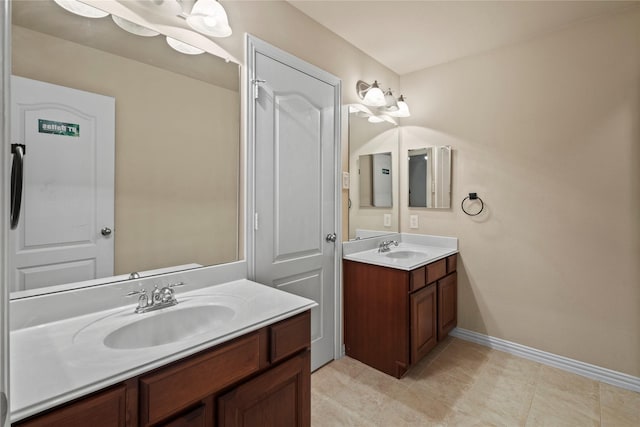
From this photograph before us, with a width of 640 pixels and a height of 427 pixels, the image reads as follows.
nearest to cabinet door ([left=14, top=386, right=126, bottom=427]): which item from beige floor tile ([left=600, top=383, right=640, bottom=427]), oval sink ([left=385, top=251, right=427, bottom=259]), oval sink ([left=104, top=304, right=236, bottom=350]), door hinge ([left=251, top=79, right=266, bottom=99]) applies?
oval sink ([left=104, top=304, right=236, bottom=350])

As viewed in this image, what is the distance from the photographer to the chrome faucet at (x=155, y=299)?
1253mm

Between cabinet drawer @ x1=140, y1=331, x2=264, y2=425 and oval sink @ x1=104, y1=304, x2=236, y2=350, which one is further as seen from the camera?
oval sink @ x1=104, y1=304, x2=236, y2=350

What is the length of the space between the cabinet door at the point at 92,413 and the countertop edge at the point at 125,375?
0.02m

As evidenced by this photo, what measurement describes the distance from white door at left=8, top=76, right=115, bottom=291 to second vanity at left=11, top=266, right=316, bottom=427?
13cm

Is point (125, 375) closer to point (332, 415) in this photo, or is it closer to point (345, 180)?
point (332, 415)

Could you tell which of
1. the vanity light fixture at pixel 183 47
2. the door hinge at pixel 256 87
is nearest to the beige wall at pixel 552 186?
the door hinge at pixel 256 87

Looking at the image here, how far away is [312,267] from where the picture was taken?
7.02 ft

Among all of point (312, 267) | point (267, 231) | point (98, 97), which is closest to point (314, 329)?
point (312, 267)

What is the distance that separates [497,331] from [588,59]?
210 cm

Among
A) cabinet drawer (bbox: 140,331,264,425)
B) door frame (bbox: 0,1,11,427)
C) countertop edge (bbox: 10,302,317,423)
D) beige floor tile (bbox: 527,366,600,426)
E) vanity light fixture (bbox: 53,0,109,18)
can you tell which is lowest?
beige floor tile (bbox: 527,366,600,426)

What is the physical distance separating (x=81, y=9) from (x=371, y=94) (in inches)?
73.1

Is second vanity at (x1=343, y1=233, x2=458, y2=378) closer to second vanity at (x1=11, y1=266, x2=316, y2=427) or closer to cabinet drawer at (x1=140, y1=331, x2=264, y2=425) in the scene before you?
second vanity at (x1=11, y1=266, x2=316, y2=427)

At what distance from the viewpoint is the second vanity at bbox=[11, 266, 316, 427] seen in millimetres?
770

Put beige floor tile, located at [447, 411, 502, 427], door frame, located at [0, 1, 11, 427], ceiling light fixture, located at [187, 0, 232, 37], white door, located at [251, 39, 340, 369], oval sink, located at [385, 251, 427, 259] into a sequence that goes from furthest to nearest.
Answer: oval sink, located at [385, 251, 427, 259], white door, located at [251, 39, 340, 369], beige floor tile, located at [447, 411, 502, 427], ceiling light fixture, located at [187, 0, 232, 37], door frame, located at [0, 1, 11, 427]
